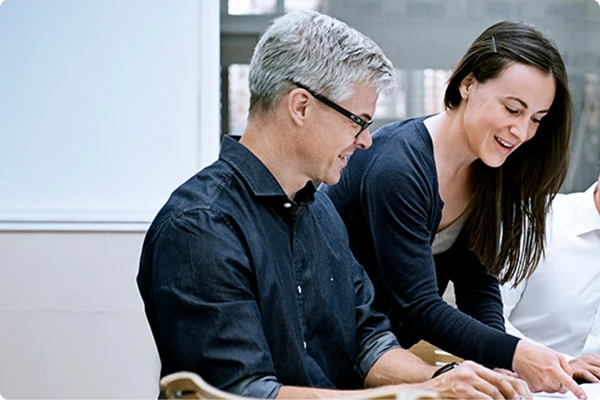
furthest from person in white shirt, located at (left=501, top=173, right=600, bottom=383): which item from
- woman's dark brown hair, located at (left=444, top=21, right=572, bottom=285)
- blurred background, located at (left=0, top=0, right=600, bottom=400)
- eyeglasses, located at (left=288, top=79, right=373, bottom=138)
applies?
blurred background, located at (left=0, top=0, right=600, bottom=400)

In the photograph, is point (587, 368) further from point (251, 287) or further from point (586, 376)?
point (251, 287)

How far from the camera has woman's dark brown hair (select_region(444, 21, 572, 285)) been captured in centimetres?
159

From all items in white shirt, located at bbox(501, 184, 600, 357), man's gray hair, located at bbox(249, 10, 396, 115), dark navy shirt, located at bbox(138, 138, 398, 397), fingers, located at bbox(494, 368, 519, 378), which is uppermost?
man's gray hair, located at bbox(249, 10, 396, 115)

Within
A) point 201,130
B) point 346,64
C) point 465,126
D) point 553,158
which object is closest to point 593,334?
point 553,158

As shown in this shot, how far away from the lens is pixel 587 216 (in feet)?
6.41

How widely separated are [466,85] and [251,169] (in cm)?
57

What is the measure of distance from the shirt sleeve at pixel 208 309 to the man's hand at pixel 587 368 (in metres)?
0.67

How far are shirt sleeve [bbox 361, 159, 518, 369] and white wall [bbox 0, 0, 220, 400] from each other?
1380 millimetres

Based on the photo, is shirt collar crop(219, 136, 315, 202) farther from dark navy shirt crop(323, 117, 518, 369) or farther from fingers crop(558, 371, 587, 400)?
fingers crop(558, 371, 587, 400)

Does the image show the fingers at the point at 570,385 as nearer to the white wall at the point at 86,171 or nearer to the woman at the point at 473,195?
the woman at the point at 473,195

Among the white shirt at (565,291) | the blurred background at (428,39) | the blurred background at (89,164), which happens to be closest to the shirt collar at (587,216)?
the white shirt at (565,291)

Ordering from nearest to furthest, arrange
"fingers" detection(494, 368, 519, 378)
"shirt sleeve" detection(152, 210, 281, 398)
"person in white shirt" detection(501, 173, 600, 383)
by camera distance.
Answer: "shirt sleeve" detection(152, 210, 281, 398)
"fingers" detection(494, 368, 519, 378)
"person in white shirt" detection(501, 173, 600, 383)

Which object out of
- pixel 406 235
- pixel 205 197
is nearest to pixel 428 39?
pixel 406 235

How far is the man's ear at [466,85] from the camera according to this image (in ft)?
5.10
